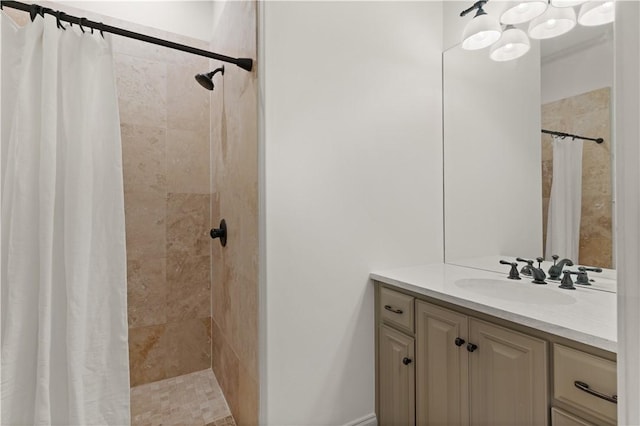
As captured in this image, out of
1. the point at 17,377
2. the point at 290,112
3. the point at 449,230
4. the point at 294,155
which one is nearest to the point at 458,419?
the point at 449,230

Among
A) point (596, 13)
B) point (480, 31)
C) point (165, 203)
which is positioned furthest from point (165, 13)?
point (596, 13)

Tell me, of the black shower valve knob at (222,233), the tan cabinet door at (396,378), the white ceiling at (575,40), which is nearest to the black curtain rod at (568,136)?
the white ceiling at (575,40)

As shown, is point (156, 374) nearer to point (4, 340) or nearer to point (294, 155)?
point (4, 340)

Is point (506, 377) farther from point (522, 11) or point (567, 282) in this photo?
point (522, 11)

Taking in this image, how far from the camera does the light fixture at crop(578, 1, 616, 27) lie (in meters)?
1.25

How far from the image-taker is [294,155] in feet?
4.42

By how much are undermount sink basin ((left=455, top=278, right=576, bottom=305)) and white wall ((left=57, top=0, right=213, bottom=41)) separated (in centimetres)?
225

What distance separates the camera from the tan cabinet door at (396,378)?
4.52ft

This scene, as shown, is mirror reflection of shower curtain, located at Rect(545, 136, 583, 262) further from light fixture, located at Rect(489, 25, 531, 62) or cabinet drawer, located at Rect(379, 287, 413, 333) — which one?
cabinet drawer, located at Rect(379, 287, 413, 333)

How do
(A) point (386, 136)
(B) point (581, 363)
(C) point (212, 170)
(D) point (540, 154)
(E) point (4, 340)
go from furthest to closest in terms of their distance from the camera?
(C) point (212, 170) < (A) point (386, 136) < (D) point (540, 154) < (E) point (4, 340) < (B) point (581, 363)

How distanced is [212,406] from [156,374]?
0.52 meters

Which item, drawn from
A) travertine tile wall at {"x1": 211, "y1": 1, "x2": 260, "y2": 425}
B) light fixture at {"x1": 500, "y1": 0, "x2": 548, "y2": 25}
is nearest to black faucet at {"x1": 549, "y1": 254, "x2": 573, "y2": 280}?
light fixture at {"x1": 500, "y1": 0, "x2": 548, "y2": 25}

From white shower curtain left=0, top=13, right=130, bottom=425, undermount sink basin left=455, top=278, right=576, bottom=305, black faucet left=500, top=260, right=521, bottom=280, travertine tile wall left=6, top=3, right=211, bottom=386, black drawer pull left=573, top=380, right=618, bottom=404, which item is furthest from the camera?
travertine tile wall left=6, top=3, right=211, bottom=386

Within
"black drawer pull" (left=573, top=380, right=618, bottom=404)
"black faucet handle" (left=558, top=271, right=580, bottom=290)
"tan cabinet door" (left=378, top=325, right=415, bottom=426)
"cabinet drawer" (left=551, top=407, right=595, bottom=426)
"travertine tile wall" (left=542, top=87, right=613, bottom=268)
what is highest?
"travertine tile wall" (left=542, top=87, right=613, bottom=268)
